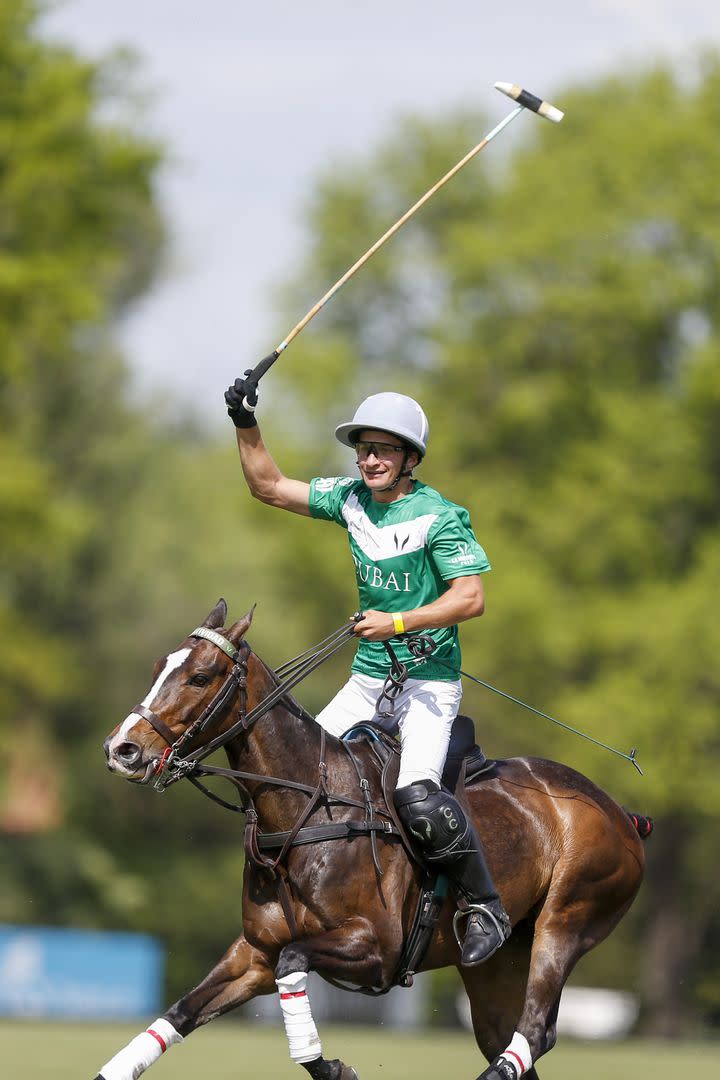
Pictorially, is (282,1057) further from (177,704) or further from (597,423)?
(597,423)

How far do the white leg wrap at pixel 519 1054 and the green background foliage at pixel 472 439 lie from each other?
13.6 metres

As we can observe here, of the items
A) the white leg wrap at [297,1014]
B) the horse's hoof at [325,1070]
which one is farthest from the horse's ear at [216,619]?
the horse's hoof at [325,1070]

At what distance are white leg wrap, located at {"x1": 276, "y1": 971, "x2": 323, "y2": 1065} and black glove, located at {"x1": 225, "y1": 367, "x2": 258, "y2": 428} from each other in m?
2.53

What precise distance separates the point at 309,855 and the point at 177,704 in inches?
36.6

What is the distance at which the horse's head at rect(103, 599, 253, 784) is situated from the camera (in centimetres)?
657

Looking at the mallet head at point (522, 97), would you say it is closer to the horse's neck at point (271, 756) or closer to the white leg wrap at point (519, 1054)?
the horse's neck at point (271, 756)

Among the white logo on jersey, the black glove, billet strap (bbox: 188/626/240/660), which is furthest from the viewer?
the black glove

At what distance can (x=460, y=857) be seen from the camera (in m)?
7.30

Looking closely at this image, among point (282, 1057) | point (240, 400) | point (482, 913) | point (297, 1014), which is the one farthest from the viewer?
point (282, 1057)

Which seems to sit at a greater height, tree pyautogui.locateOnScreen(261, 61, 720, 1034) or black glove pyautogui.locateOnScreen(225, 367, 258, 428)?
tree pyautogui.locateOnScreen(261, 61, 720, 1034)

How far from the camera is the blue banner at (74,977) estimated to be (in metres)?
21.4

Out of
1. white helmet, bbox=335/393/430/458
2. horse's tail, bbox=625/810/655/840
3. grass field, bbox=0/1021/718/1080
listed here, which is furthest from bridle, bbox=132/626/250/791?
grass field, bbox=0/1021/718/1080

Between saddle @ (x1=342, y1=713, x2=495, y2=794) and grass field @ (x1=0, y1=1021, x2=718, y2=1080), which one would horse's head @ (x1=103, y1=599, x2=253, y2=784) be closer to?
saddle @ (x1=342, y1=713, x2=495, y2=794)

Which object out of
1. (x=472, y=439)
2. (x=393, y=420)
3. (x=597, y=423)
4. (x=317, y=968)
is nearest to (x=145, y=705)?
(x=317, y=968)
